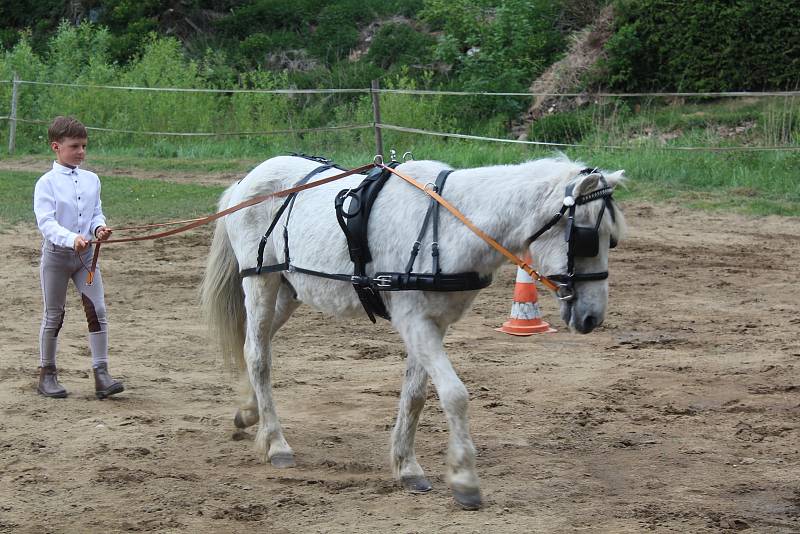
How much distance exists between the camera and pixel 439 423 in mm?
5418

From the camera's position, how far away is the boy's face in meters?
5.39

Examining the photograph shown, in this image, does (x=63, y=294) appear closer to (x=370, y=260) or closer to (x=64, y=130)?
(x=64, y=130)

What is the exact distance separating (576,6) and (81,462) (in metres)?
18.3

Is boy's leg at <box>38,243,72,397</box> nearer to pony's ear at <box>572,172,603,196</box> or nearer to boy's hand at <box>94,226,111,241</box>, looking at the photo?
boy's hand at <box>94,226,111,241</box>

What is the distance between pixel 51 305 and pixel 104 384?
54 cm

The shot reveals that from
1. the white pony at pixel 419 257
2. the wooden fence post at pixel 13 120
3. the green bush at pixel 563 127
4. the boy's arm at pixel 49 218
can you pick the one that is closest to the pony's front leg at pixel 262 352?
the white pony at pixel 419 257

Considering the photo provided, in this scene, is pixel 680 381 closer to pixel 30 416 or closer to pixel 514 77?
pixel 30 416

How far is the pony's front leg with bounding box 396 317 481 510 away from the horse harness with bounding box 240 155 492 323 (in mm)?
239

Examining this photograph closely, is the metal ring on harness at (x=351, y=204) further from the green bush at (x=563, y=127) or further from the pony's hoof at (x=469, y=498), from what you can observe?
the green bush at (x=563, y=127)

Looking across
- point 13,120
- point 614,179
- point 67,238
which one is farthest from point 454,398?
point 13,120

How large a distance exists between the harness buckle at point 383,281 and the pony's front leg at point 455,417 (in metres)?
0.24

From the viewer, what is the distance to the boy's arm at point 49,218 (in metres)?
5.25

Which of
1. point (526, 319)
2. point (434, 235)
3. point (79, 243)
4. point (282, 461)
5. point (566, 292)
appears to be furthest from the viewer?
point (526, 319)

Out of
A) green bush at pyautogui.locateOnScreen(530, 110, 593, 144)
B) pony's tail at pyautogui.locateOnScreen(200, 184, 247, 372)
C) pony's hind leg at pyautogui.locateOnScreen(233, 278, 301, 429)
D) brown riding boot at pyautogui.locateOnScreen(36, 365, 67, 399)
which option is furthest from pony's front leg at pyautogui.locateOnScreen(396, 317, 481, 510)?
green bush at pyautogui.locateOnScreen(530, 110, 593, 144)
